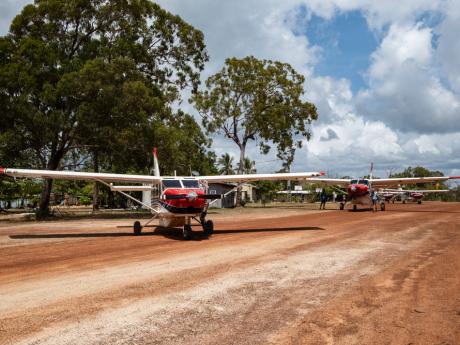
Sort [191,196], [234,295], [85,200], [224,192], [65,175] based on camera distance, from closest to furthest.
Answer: [234,295], [191,196], [65,175], [224,192], [85,200]

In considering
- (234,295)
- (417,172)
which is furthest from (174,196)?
(417,172)

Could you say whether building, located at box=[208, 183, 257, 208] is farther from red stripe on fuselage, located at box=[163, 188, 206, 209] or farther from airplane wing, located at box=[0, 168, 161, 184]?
red stripe on fuselage, located at box=[163, 188, 206, 209]

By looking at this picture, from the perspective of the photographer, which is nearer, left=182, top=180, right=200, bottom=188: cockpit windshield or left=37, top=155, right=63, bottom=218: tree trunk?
left=182, top=180, right=200, bottom=188: cockpit windshield

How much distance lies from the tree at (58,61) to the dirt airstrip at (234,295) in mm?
16931

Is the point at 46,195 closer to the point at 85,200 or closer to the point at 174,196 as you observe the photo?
the point at 174,196

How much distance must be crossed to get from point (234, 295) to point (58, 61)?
28.2 metres

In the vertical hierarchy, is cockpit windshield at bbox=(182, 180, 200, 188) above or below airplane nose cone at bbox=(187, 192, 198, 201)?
above

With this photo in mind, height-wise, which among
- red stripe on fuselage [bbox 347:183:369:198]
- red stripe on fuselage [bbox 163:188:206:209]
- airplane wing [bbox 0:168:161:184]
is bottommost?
red stripe on fuselage [bbox 163:188:206:209]

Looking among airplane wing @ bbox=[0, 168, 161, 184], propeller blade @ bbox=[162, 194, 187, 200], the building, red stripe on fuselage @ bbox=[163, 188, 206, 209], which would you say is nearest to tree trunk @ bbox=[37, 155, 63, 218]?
airplane wing @ bbox=[0, 168, 161, 184]

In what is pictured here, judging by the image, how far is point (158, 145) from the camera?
1222 inches

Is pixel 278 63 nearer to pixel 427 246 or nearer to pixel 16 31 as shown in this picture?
pixel 16 31

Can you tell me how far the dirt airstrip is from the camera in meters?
5.30

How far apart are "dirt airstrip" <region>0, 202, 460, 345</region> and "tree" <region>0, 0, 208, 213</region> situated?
667 inches

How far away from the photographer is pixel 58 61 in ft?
98.6
